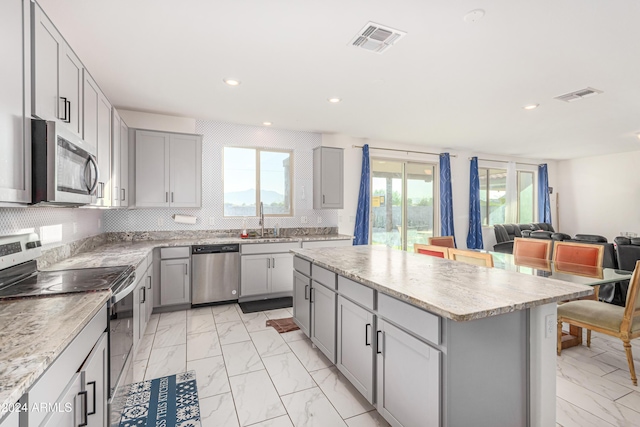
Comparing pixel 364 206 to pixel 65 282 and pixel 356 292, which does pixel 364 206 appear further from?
pixel 65 282

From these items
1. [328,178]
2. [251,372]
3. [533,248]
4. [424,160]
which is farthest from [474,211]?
[251,372]

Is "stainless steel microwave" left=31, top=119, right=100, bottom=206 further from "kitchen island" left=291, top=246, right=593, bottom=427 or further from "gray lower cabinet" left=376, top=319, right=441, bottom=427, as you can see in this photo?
"gray lower cabinet" left=376, top=319, right=441, bottom=427

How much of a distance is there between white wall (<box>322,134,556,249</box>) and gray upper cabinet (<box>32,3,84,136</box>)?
3811 millimetres

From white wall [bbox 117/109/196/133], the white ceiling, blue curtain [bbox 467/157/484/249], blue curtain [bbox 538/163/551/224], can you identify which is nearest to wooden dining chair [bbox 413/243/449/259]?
the white ceiling

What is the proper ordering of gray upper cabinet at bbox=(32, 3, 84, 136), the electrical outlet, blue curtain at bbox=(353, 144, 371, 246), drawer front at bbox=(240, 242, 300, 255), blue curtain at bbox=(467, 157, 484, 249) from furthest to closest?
blue curtain at bbox=(467, 157, 484, 249)
blue curtain at bbox=(353, 144, 371, 246)
drawer front at bbox=(240, 242, 300, 255)
the electrical outlet
gray upper cabinet at bbox=(32, 3, 84, 136)

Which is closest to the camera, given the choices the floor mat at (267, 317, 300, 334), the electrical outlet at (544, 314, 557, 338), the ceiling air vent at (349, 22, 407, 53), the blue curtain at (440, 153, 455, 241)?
the electrical outlet at (544, 314, 557, 338)

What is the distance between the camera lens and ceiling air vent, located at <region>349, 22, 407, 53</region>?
2.24 metres

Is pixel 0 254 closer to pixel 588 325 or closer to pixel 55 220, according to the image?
pixel 55 220

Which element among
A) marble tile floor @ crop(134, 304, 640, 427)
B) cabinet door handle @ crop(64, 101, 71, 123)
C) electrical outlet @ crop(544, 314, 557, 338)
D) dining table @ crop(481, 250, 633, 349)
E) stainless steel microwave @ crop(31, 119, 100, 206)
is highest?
cabinet door handle @ crop(64, 101, 71, 123)

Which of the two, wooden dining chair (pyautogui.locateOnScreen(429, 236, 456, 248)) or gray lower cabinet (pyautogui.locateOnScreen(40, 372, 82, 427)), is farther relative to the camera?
wooden dining chair (pyautogui.locateOnScreen(429, 236, 456, 248))

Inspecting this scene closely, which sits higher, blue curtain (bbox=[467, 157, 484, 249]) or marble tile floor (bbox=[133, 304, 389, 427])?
blue curtain (bbox=[467, 157, 484, 249])

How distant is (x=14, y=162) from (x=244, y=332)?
253 centimetres

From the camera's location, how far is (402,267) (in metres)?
2.28

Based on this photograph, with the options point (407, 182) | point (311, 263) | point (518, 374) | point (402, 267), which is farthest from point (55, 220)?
point (407, 182)
